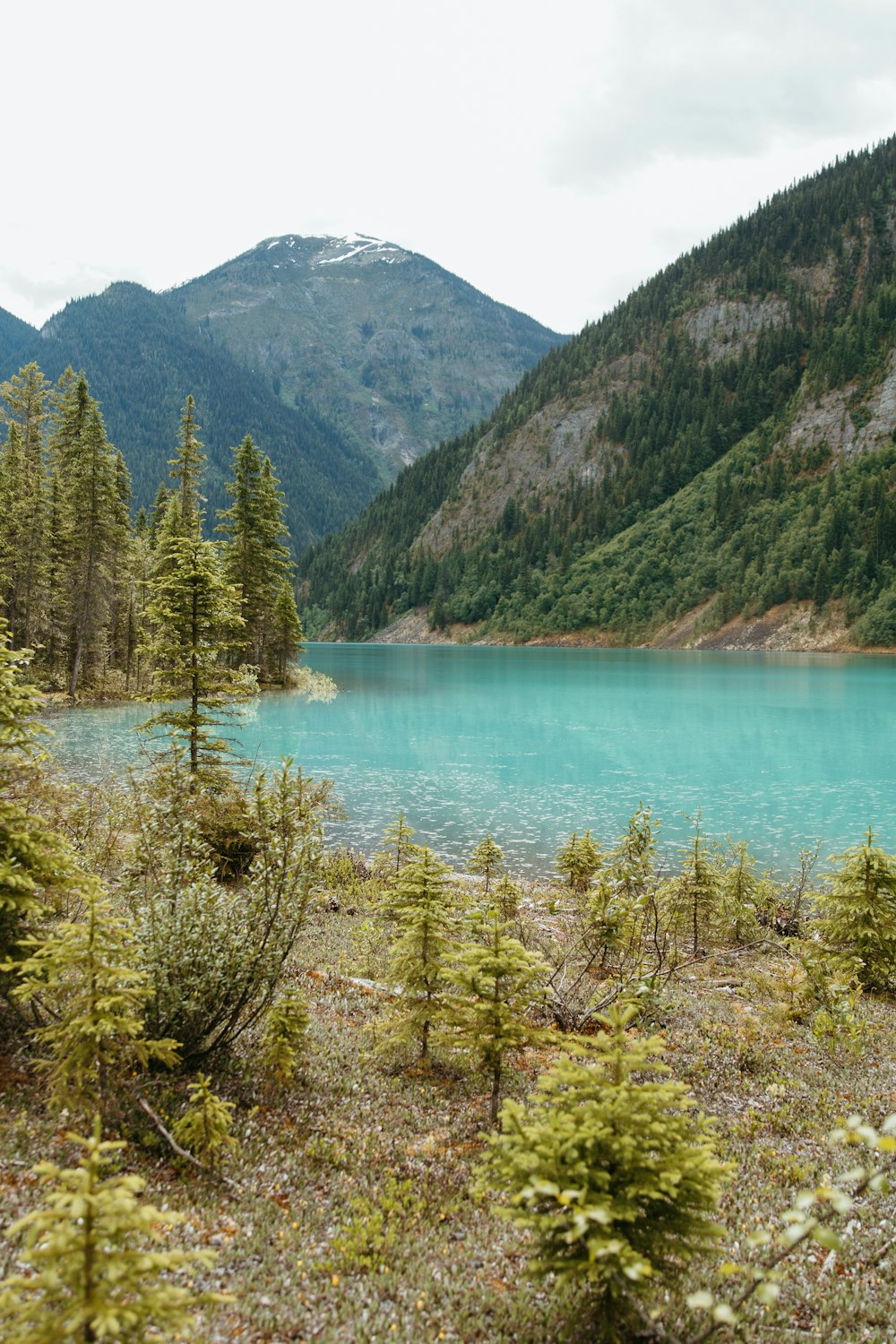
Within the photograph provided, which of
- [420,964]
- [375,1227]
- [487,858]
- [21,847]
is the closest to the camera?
A: [375,1227]

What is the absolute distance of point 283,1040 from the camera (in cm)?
697

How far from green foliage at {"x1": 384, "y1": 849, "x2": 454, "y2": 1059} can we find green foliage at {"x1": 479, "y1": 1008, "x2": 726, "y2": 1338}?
3.68 metres

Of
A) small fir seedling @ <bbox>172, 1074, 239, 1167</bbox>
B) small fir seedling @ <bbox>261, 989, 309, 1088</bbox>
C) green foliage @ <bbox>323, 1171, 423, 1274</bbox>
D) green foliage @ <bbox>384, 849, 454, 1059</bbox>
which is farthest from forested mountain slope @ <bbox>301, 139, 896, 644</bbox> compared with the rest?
small fir seedling @ <bbox>172, 1074, 239, 1167</bbox>

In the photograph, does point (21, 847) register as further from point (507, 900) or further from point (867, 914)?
point (867, 914)

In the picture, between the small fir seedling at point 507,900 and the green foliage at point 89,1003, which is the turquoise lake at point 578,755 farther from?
the small fir seedling at point 507,900

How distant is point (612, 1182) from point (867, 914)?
29.1ft

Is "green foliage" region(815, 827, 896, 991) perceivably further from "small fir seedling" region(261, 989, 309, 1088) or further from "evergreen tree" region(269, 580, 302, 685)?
"evergreen tree" region(269, 580, 302, 685)

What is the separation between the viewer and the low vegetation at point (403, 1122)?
3.76 meters

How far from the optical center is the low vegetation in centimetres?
376

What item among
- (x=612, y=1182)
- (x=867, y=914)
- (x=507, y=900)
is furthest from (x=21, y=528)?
(x=612, y=1182)

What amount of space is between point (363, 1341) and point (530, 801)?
21455 millimetres

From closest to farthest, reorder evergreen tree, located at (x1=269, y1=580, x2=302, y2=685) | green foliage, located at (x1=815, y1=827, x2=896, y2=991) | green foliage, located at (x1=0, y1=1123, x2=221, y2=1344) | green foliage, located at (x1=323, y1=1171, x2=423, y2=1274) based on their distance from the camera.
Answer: green foliage, located at (x1=0, y1=1123, x2=221, y2=1344) → green foliage, located at (x1=323, y1=1171, x2=423, y2=1274) → green foliage, located at (x1=815, y1=827, x2=896, y2=991) → evergreen tree, located at (x1=269, y1=580, x2=302, y2=685)

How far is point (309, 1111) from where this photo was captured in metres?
6.71

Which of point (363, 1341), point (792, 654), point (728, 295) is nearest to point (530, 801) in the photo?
point (363, 1341)
